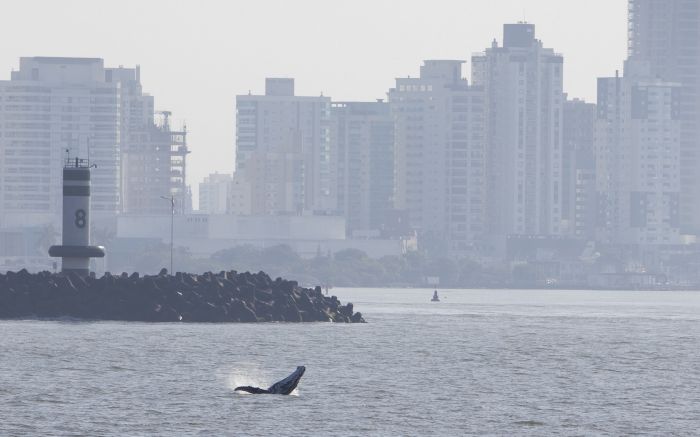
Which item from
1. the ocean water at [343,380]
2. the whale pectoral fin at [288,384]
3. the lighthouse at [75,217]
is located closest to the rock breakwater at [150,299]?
the lighthouse at [75,217]

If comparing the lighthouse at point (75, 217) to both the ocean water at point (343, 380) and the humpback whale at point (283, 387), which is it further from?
the humpback whale at point (283, 387)

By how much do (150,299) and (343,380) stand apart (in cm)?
3966

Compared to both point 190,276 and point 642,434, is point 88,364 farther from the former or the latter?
point 190,276

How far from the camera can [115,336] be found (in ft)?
339

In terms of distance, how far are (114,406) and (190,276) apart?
5567cm

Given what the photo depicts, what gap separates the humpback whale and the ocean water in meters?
0.63

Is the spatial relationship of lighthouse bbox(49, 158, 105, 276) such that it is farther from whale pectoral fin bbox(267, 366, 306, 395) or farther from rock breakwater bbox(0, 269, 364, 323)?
whale pectoral fin bbox(267, 366, 306, 395)

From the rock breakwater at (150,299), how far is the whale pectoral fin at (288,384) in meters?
46.0

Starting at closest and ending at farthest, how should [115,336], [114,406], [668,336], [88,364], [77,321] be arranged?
[114,406]
[88,364]
[115,336]
[77,321]
[668,336]

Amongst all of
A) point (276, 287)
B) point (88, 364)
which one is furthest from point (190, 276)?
point (88, 364)

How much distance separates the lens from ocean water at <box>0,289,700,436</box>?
6662cm

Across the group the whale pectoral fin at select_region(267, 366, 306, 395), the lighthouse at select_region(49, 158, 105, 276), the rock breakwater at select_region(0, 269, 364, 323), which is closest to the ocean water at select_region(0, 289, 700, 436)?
the whale pectoral fin at select_region(267, 366, 306, 395)

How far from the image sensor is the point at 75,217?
120875 millimetres

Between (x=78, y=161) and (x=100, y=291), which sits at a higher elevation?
(x=78, y=161)
